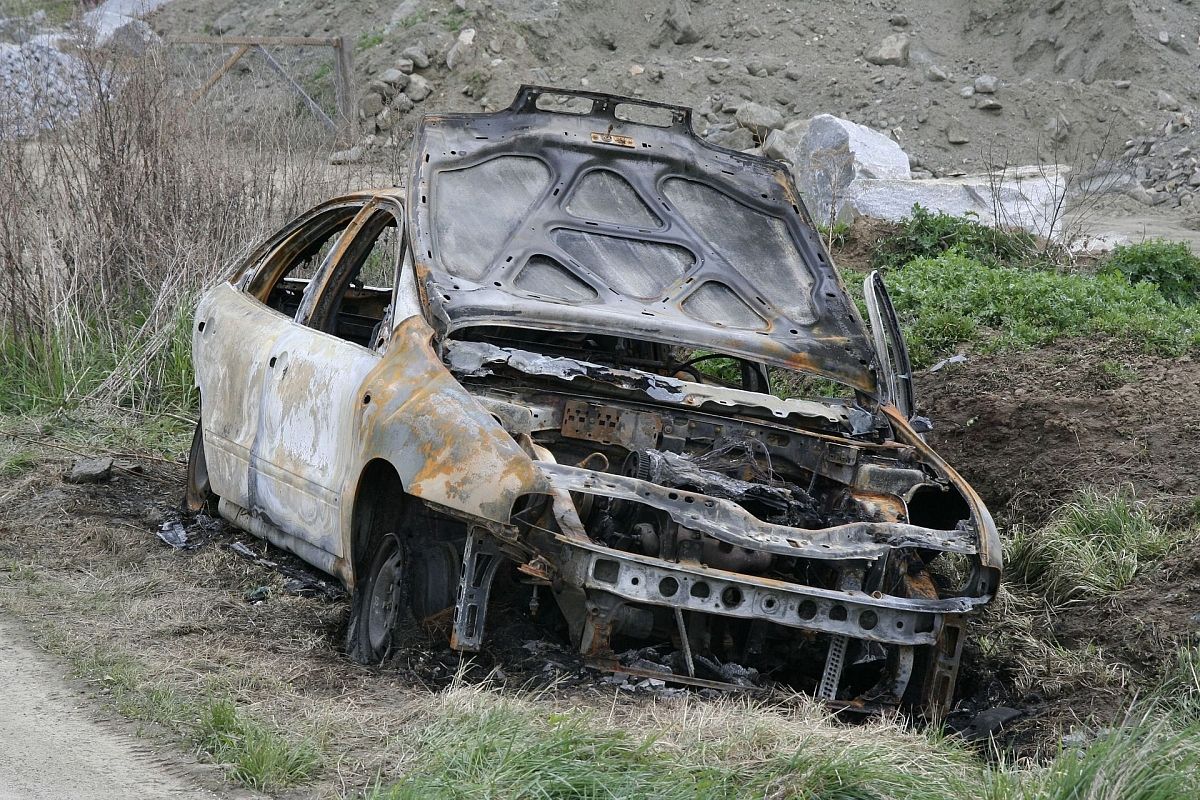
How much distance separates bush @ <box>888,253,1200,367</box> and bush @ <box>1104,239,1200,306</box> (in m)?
0.77

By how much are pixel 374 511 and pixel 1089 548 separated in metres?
3.25

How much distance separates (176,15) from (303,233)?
2353 centimetres

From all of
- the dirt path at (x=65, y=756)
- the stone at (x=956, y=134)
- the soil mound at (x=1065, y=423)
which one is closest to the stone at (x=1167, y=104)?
the stone at (x=956, y=134)

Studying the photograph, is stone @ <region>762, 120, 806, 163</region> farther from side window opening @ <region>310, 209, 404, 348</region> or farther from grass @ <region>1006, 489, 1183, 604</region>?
grass @ <region>1006, 489, 1183, 604</region>

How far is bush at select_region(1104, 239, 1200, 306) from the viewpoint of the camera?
1156cm

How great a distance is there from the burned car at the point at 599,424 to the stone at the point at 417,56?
16365mm

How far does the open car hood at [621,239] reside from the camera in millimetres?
5859

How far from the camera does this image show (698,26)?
25.8 metres

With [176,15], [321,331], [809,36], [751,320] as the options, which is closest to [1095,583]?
[751,320]

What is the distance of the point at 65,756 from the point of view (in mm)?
4316

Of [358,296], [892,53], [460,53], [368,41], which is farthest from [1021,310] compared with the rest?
[368,41]

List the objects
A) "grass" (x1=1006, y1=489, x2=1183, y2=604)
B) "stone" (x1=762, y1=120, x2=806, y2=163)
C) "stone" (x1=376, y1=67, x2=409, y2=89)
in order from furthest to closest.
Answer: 1. "stone" (x1=376, y1=67, x2=409, y2=89)
2. "stone" (x1=762, y1=120, x2=806, y2=163)
3. "grass" (x1=1006, y1=489, x2=1183, y2=604)

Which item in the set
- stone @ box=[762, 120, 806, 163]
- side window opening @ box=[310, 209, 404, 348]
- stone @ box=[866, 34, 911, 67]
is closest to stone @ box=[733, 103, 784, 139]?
stone @ box=[762, 120, 806, 163]

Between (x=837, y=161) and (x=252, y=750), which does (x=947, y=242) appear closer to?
(x=837, y=161)
